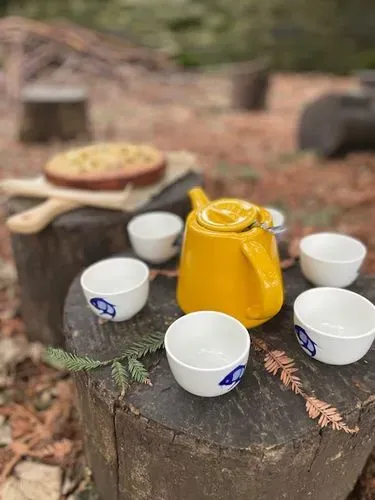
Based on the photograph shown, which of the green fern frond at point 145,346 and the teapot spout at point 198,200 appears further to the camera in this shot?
the teapot spout at point 198,200

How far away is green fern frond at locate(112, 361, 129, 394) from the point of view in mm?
1246

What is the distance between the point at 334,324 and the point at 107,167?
1.31 metres

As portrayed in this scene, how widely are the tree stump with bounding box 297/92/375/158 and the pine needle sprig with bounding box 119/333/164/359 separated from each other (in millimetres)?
3582

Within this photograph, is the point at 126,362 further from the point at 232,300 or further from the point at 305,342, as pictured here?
the point at 305,342

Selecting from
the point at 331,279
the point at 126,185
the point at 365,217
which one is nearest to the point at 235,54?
the point at 365,217

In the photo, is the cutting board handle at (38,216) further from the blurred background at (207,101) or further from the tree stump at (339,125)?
the tree stump at (339,125)

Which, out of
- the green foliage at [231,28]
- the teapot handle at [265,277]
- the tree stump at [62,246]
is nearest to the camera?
the teapot handle at [265,277]

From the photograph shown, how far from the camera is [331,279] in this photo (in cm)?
157

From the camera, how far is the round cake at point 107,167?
214 cm

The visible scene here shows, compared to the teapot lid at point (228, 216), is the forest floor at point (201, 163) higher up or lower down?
lower down

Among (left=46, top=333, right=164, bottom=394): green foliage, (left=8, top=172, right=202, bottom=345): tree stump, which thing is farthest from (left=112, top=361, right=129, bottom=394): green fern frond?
(left=8, top=172, right=202, bottom=345): tree stump

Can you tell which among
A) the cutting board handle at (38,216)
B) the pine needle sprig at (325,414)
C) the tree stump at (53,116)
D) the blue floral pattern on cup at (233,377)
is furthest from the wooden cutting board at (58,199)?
the tree stump at (53,116)

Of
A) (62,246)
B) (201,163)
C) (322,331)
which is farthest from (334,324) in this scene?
(201,163)

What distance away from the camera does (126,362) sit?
133 centimetres
